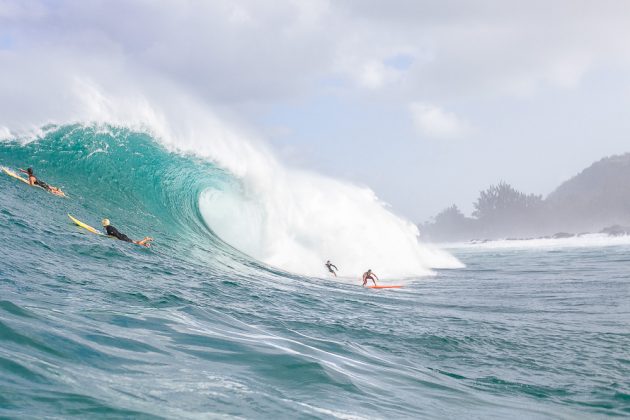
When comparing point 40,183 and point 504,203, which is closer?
point 40,183

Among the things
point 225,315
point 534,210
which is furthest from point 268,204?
point 534,210

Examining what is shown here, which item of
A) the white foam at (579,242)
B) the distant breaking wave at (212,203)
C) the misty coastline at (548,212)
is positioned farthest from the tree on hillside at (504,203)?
the distant breaking wave at (212,203)

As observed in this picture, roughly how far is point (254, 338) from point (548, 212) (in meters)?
123

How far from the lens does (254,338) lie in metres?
6.13

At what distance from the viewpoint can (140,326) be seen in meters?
5.68

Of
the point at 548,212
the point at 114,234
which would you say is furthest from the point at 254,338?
the point at 548,212

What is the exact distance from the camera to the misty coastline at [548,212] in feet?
351

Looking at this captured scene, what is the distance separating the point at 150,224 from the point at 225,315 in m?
8.21

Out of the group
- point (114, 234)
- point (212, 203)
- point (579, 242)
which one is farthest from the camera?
point (579, 242)

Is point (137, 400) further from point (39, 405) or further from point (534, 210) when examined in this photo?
point (534, 210)

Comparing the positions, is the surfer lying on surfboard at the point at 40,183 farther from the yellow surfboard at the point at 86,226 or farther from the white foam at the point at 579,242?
the white foam at the point at 579,242

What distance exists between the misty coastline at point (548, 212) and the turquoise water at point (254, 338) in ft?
295

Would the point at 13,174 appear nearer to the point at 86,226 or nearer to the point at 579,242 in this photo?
the point at 86,226

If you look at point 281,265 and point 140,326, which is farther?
point 281,265
